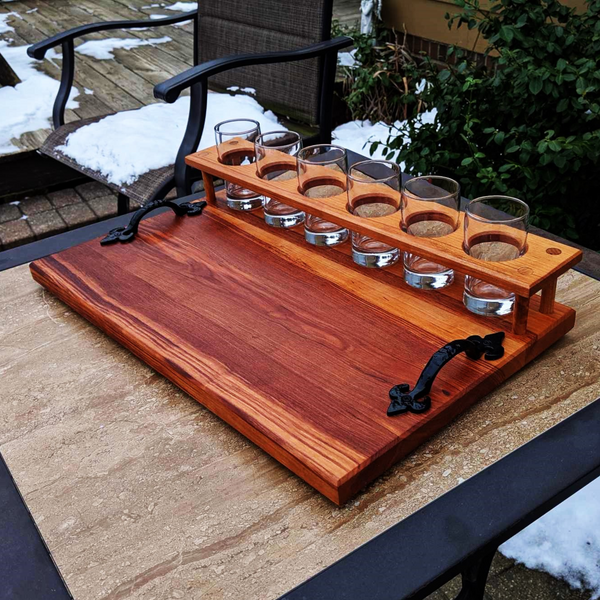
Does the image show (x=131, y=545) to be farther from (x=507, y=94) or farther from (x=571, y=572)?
(x=507, y=94)

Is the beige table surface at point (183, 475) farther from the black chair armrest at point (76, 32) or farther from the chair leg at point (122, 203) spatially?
the black chair armrest at point (76, 32)

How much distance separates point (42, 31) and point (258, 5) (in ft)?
9.69

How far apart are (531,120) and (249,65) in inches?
35.1

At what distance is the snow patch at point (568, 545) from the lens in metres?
1.45

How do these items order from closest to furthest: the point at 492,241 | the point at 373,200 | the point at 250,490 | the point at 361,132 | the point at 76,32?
the point at 250,490 < the point at 492,241 < the point at 373,200 < the point at 76,32 < the point at 361,132

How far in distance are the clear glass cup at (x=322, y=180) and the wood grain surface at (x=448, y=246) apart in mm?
12

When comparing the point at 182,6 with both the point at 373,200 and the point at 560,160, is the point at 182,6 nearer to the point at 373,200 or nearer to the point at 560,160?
the point at 560,160

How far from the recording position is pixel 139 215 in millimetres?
1285

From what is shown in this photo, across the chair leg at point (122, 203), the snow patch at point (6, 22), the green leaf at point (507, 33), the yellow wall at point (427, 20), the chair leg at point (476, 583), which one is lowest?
the snow patch at point (6, 22)

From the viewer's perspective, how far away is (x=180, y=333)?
1.00 metres

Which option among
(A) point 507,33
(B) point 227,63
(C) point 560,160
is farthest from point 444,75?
(B) point 227,63

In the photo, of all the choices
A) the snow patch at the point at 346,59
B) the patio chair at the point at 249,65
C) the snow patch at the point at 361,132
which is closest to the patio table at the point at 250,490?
the patio chair at the point at 249,65

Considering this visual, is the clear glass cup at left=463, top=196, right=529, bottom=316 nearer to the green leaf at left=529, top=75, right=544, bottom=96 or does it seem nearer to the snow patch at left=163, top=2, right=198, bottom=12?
the green leaf at left=529, top=75, right=544, bottom=96

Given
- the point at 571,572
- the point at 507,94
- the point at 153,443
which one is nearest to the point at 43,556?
the point at 153,443
